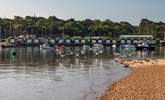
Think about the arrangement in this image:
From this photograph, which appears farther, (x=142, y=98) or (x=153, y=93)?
(x=153, y=93)

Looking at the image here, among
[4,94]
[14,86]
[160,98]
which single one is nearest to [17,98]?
[4,94]

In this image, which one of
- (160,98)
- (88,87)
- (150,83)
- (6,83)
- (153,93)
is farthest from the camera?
(6,83)

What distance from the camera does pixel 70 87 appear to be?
39406mm

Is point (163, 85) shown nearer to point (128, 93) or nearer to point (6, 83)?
point (128, 93)

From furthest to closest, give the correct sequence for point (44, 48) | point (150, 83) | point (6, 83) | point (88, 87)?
point (44, 48)
point (6, 83)
point (88, 87)
point (150, 83)

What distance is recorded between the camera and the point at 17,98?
3247 cm

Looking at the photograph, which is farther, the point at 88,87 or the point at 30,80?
the point at 30,80

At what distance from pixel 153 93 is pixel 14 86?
14221 mm

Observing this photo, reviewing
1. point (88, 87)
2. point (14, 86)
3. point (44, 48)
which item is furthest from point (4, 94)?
point (44, 48)

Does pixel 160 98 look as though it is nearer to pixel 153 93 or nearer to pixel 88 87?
pixel 153 93

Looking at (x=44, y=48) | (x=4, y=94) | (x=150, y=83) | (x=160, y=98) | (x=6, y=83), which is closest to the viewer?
(x=160, y=98)

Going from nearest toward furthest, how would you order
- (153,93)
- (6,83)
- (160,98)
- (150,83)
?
1. (160,98)
2. (153,93)
3. (150,83)
4. (6,83)

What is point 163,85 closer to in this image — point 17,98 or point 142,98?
point 142,98

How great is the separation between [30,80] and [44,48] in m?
126
